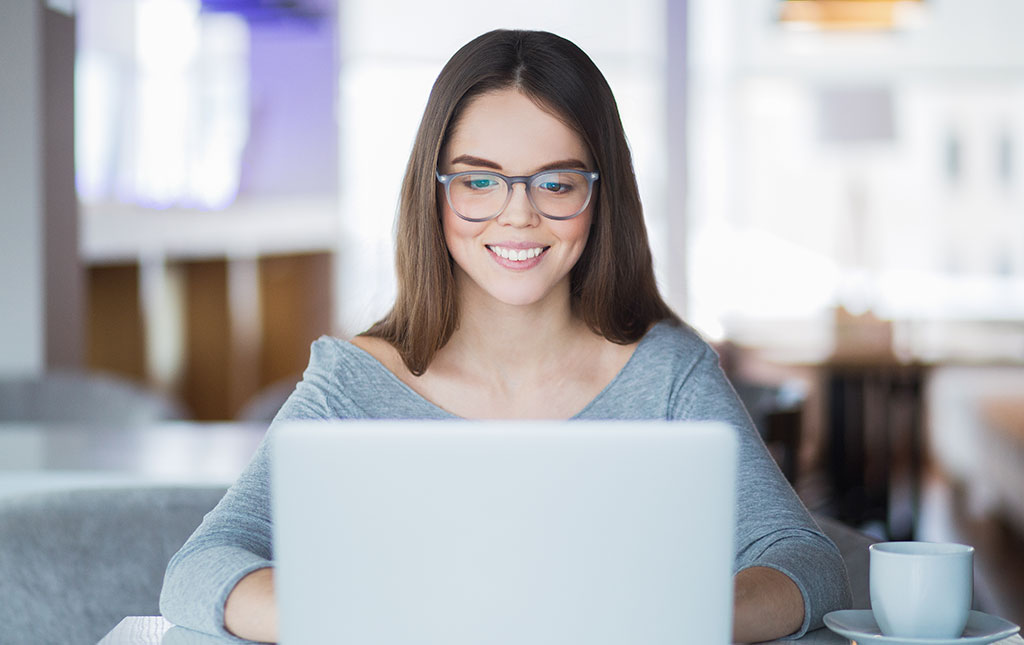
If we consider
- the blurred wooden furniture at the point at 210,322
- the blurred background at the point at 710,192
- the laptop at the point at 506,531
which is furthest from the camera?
the blurred wooden furniture at the point at 210,322

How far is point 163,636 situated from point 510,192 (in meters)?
0.64

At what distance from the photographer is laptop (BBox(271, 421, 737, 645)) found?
0.64 meters

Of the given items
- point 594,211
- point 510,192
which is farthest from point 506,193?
point 594,211

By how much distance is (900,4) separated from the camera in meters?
4.89

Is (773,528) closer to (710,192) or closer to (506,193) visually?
(506,193)

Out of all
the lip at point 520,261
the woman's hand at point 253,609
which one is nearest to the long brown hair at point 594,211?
the lip at point 520,261

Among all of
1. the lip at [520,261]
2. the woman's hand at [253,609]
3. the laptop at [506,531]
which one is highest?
the lip at [520,261]

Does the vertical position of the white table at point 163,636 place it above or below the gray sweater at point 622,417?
below

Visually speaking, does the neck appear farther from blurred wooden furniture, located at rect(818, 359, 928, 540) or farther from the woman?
blurred wooden furniture, located at rect(818, 359, 928, 540)

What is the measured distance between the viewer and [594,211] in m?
1.51

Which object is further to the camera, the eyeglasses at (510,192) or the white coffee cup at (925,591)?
the eyeglasses at (510,192)

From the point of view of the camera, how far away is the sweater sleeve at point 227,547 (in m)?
0.99

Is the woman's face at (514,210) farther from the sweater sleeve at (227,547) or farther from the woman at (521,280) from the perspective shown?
the sweater sleeve at (227,547)

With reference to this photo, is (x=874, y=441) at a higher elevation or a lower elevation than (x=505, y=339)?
lower
